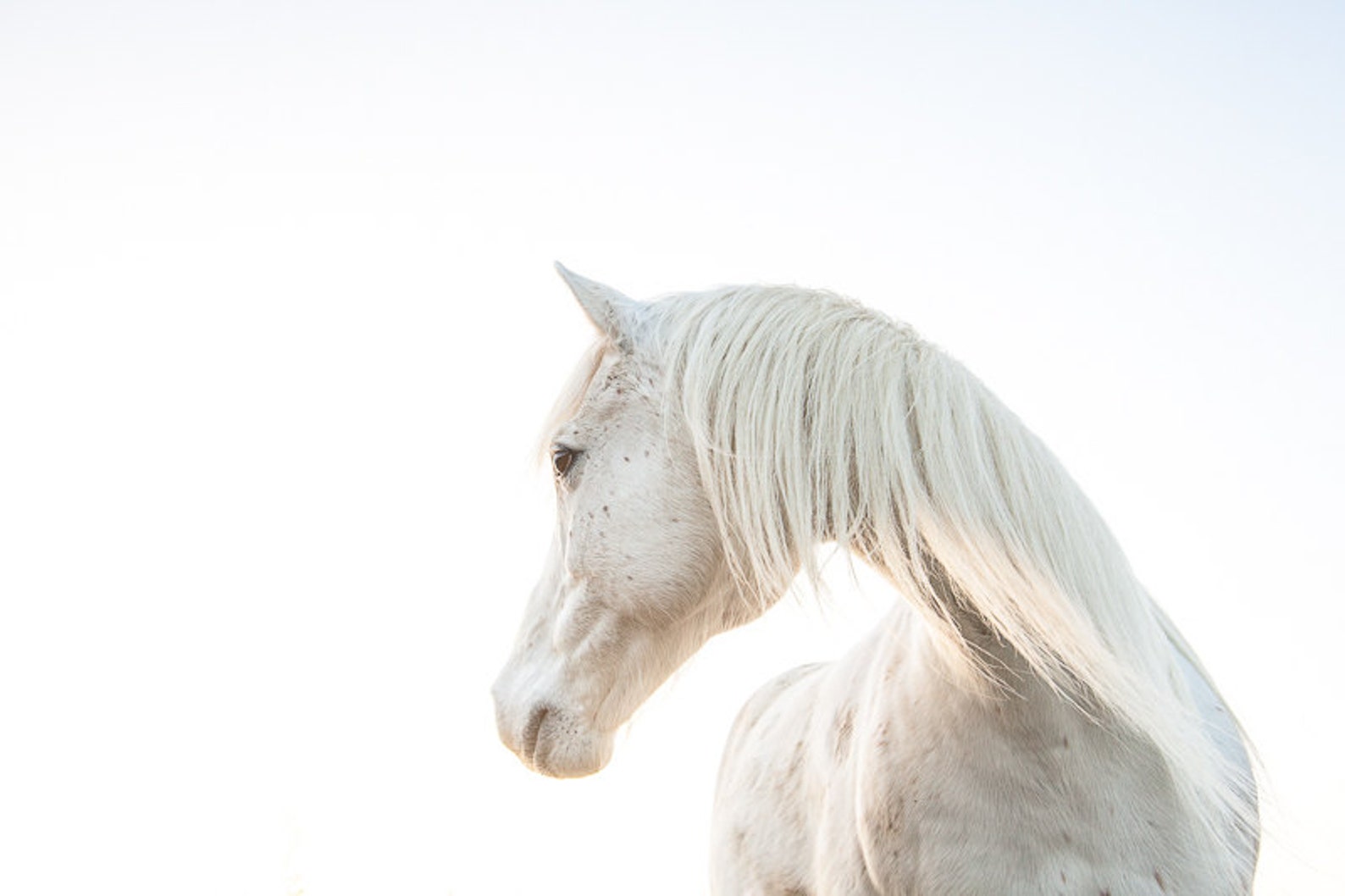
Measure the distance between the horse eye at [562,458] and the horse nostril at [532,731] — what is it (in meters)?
0.48

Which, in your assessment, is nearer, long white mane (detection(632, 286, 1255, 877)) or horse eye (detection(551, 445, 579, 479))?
long white mane (detection(632, 286, 1255, 877))

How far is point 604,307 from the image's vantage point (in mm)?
2156

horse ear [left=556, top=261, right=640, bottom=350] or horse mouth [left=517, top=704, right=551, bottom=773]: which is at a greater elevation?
horse ear [left=556, top=261, right=640, bottom=350]

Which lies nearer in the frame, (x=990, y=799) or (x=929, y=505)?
(x=929, y=505)

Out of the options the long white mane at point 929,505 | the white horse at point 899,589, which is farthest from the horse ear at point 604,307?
the long white mane at point 929,505

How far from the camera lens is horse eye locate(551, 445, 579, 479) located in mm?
2133

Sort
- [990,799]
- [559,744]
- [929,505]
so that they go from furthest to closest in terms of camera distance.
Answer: [559,744], [990,799], [929,505]

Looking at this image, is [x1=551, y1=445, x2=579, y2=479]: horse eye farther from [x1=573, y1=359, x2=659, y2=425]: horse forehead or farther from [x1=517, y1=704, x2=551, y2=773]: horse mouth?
[x1=517, y1=704, x2=551, y2=773]: horse mouth

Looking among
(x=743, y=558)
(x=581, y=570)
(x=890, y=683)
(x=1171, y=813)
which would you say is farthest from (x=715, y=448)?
(x=1171, y=813)

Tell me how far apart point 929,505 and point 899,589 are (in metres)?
0.22

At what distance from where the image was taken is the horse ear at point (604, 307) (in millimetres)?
2145

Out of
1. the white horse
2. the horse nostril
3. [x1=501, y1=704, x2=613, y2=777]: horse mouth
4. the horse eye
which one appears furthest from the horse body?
the horse eye

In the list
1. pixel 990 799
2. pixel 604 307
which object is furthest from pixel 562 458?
pixel 990 799

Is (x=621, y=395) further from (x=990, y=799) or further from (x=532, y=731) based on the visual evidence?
(x=990, y=799)
